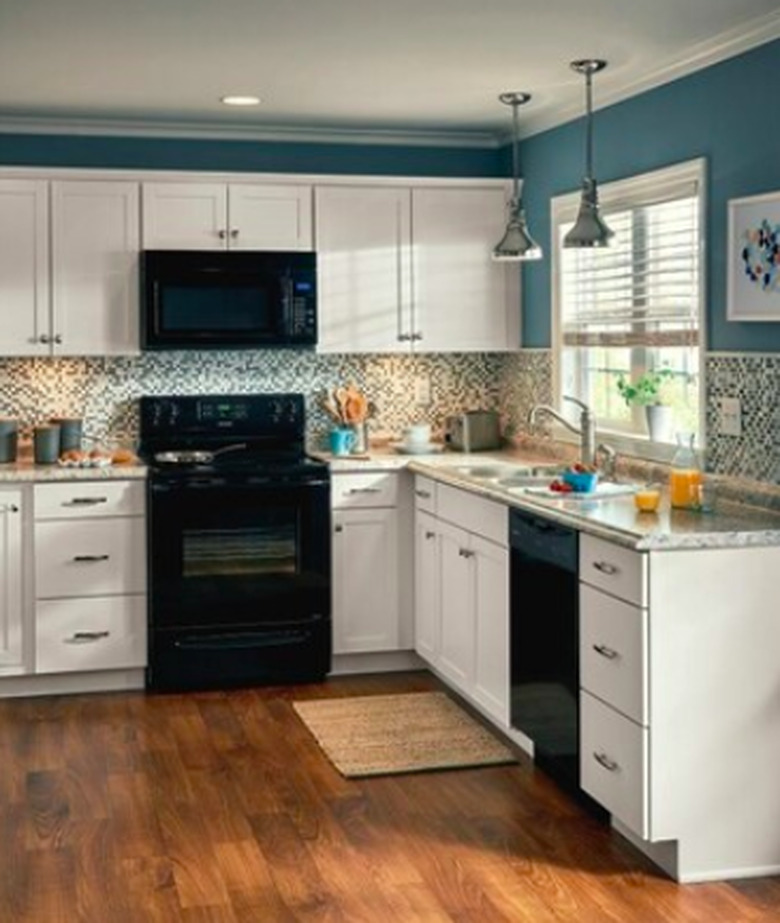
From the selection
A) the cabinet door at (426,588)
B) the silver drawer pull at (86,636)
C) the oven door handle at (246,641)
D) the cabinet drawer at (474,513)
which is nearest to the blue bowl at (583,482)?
the cabinet drawer at (474,513)

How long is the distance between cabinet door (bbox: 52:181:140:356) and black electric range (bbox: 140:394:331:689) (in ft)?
1.88

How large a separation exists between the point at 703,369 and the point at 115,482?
2355 millimetres

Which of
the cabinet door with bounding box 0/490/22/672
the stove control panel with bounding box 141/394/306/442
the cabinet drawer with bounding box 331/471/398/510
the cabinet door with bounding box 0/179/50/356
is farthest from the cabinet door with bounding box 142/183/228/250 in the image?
the cabinet door with bounding box 0/490/22/672

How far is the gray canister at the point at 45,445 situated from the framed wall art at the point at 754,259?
9.28 ft

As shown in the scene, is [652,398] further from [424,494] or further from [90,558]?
[90,558]

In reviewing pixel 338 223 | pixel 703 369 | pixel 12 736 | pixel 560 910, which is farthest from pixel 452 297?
pixel 560 910

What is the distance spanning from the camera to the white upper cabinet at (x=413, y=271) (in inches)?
253

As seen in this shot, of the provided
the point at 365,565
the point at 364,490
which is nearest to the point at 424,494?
the point at 364,490

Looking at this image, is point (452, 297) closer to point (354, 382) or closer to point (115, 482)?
point (354, 382)

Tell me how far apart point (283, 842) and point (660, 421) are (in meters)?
2.02

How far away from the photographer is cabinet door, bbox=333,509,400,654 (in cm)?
619

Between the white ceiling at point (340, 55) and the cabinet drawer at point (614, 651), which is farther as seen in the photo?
the white ceiling at point (340, 55)

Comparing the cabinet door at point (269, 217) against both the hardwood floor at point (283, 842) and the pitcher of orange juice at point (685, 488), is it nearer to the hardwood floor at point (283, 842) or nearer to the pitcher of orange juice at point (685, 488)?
the hardwood floor at point (283, 842)

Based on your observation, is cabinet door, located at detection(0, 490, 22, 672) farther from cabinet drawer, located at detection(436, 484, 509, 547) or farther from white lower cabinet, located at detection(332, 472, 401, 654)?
cabinet drawer, located at detection(436, 484, 509, 547)
